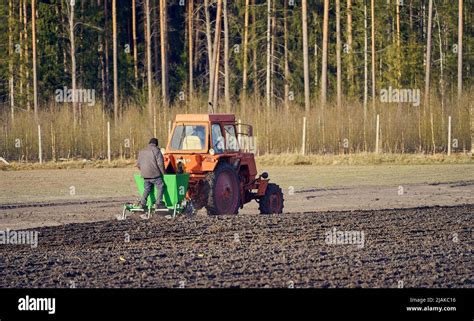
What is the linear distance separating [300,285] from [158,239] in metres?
5.94

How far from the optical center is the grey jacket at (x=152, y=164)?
22.3 metres

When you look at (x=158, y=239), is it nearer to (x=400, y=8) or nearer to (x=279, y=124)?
(x=279, y=124)

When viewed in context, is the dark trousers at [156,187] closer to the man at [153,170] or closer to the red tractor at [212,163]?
the man at [153,170]

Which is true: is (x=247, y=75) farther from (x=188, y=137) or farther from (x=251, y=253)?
(x=251, y=253)

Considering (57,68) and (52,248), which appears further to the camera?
(57,68)
